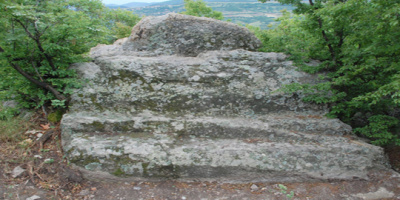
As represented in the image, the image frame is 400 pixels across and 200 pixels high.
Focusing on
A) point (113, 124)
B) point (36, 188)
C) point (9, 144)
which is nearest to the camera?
point (36, 188)

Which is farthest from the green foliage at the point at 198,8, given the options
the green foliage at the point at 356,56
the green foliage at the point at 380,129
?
the green foliage at the point at 380,129

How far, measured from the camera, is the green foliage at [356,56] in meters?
4.41

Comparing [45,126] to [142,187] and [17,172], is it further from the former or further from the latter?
[142,187]

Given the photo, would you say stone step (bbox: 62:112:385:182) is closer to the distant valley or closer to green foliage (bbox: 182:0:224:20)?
the distant valley

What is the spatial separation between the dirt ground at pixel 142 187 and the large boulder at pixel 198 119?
7.2 inches

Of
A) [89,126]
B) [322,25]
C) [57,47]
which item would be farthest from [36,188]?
[322,25]

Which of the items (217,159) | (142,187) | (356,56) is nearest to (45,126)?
(142,187)

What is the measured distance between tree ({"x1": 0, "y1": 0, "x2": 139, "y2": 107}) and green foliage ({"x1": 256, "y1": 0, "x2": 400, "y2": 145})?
5.16 meters

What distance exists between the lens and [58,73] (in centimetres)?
538

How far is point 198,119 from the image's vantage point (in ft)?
17.5

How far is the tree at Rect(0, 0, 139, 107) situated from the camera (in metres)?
4.64

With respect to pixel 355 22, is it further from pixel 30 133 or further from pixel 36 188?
pixel 30 133

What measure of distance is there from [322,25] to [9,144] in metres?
7.60

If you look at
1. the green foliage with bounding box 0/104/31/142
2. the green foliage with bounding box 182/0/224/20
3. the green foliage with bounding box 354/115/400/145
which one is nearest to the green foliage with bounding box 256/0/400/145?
the green foliage with bounding box 354/115/400/145
